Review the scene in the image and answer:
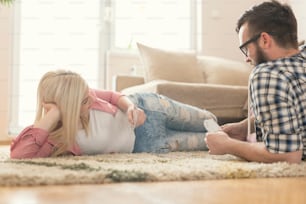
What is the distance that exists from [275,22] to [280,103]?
0.96 feet

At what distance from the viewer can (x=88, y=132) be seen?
173cm

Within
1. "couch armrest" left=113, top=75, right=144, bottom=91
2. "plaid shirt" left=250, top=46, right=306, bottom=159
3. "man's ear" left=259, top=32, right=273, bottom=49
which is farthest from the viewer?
"couch armrest" left=113, top=75, right=144, bottom=91

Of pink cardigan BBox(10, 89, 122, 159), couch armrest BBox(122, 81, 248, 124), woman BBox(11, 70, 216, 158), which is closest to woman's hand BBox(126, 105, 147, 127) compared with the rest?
woman BBox(11, 70, 216, 158)

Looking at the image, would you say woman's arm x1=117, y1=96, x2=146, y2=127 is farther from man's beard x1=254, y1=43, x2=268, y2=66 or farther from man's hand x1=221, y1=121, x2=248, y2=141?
man's beard x1=254, y1=43, x2=268, y2=66

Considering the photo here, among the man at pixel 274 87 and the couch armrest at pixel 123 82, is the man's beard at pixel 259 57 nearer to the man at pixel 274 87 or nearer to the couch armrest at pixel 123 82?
the man at pixel 274 87

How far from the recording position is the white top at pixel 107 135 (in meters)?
1.74

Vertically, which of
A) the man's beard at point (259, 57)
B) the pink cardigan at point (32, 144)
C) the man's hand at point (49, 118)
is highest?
the man's beard at point (259, 57)

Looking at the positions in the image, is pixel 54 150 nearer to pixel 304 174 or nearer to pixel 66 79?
pixel 66 79

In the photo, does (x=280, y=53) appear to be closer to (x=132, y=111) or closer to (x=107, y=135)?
(x=132, y=111)

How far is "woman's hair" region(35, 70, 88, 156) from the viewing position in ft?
5.32

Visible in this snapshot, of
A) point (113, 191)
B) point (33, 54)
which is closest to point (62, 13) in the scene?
point (33, 54)

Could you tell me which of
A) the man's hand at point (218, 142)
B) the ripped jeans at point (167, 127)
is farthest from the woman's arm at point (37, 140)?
the man's hand at point (218, 142)

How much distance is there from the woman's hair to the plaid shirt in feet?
2.11

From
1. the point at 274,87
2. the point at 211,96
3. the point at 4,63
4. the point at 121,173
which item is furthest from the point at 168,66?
the point at 121,173
